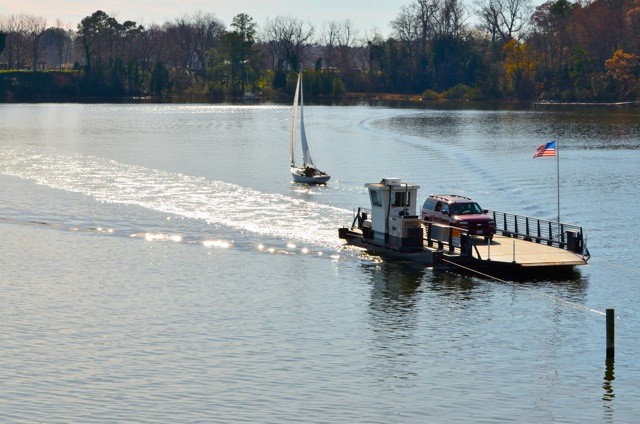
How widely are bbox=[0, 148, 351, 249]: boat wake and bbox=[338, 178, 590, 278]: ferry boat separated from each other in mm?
6479

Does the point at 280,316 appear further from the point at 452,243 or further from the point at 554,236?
the point at 554,236

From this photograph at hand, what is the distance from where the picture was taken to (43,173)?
400 feet

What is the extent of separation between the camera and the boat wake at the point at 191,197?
281 ft

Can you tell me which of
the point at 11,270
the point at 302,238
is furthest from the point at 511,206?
the point at 11,270

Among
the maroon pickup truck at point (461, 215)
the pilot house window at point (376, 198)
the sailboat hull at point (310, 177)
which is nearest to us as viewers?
the maroon pickup truck at point (461, 215)

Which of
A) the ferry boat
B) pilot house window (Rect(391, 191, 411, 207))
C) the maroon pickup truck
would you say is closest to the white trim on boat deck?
the ferry boat

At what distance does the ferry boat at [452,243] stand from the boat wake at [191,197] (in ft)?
21.3

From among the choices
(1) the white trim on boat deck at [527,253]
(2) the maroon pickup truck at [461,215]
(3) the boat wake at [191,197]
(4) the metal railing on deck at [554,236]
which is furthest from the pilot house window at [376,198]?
(4) the metal railing on deck at [554,236]

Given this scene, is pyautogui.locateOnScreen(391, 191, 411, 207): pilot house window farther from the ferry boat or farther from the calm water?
the calm water

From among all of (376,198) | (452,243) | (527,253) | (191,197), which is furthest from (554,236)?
(191,197)

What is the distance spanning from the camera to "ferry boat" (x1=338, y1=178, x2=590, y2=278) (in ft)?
210

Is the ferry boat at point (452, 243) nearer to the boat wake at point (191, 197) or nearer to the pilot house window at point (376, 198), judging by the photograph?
the pilot house window at point (376, 198)

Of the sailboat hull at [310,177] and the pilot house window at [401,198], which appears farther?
the sailboat hull at [310,177]

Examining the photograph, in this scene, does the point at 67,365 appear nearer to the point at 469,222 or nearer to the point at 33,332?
the point at 33,332
